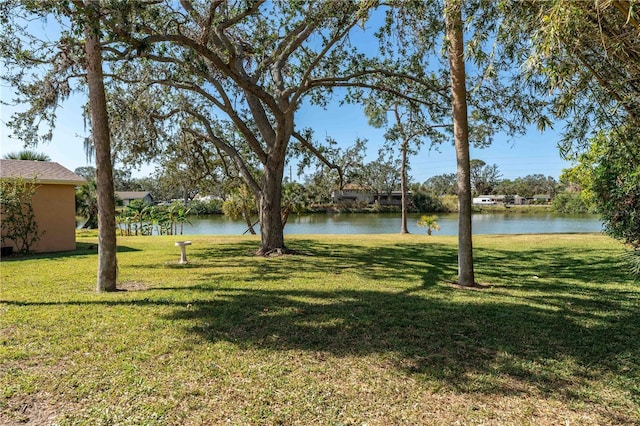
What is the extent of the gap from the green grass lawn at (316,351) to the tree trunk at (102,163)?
47cm

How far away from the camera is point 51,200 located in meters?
12.1

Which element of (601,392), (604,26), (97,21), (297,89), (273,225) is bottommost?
(601,392)

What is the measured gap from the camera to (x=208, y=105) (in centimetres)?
1324

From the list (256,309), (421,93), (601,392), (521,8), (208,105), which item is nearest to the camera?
(601,392)

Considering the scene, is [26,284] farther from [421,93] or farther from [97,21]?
[421,93]

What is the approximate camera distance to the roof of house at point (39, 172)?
A: 1154 centimetres

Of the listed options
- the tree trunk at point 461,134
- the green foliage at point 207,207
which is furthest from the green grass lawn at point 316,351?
the green foliage at point 207,207

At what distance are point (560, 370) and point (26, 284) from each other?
824 cm

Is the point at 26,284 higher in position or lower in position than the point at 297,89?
lower

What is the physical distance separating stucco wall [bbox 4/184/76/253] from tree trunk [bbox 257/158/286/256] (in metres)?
6.50

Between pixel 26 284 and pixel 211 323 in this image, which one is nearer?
pixel 211 323

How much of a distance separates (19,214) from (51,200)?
1132 mm

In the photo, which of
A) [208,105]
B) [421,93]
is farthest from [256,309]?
[208,105]

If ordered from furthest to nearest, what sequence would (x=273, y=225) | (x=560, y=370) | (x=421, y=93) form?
(x=273, y=225) → (x=421, y=93) → (x=560, y=370)
